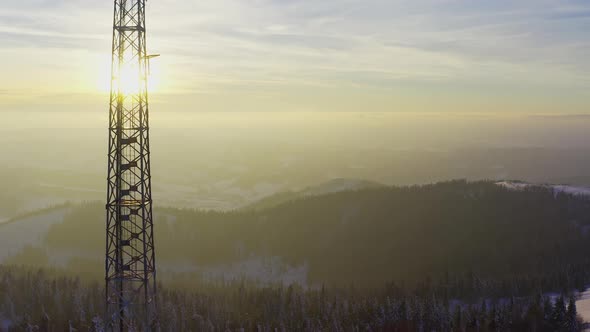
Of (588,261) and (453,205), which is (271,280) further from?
(588,261)

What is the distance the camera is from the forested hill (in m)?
136

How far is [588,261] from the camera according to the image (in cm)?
11050

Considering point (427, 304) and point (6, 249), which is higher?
point (427, 304)

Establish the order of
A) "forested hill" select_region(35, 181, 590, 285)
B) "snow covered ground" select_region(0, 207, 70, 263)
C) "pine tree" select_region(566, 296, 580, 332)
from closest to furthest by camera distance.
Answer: "pine tree" select_region(566, 296, 580, 332) < "forested hill" select_region(35, 181, 590, 285) < "snow covered ground" select_region(0, 207, 70, 263)

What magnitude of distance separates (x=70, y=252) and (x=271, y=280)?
248 feet

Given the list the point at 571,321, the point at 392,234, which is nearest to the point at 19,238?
the point at 392,234

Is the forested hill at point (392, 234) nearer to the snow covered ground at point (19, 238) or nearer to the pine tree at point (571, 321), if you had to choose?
the snow covered ground at point (19, 238)

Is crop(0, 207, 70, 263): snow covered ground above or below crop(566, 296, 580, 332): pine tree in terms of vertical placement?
below

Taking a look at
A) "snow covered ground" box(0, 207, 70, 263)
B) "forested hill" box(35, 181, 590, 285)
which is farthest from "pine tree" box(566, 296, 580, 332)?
"snow covered ground" box(0, 207, 70, 263)

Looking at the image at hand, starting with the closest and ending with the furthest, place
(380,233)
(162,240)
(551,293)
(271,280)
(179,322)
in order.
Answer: (179,322), (551,293), (271,280), (380,233), (162,240)

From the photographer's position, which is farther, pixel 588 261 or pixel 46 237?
pixel 46 237

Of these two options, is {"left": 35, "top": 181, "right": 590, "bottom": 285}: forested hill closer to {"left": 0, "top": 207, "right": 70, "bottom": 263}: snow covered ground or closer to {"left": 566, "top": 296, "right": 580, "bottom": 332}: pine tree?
{"left": 0, "top": 207, "right": 70, "bottom": 263}: snow covered ground

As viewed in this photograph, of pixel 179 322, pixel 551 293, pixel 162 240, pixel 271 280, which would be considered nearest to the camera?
pixel 179 322

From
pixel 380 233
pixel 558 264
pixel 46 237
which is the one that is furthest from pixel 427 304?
pixel 46 237
